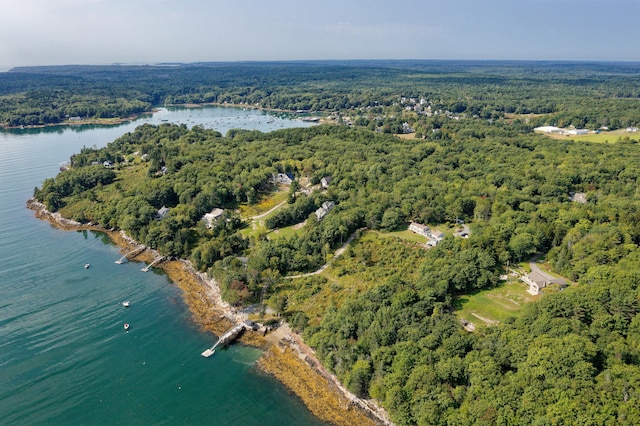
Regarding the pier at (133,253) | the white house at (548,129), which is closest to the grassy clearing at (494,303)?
the pier at (133,253)

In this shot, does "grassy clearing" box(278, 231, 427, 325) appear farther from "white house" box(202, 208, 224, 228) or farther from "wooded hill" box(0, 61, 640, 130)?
"wooded hill" box(0, 61, 640, 130)

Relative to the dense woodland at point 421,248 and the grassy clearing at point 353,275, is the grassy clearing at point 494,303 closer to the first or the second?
the dense woodland at point 421,248

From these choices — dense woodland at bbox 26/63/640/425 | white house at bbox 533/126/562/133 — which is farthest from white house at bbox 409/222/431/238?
white house at bbox 533/126/562/133

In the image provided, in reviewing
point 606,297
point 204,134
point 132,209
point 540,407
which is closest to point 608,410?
point 540,407

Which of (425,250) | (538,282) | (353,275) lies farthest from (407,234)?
(538,282)

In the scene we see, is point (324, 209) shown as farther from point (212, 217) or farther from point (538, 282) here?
point (538, 282)

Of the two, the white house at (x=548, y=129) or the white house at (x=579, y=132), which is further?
the white house at (x=548, y=129)
